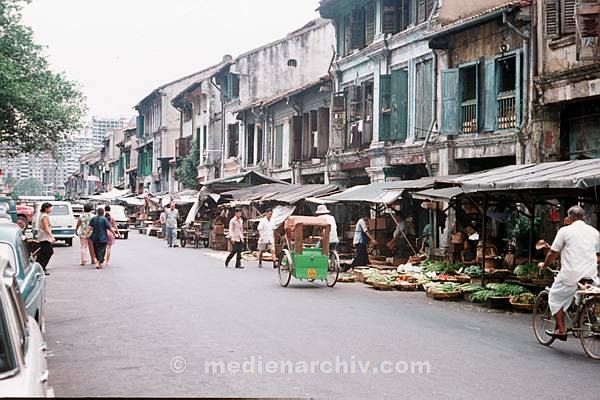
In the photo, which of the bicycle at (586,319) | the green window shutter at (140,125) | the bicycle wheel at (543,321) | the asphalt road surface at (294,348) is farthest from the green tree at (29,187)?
the bicycle at (586,319)

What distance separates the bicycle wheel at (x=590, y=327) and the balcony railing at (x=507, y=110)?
35.8ft

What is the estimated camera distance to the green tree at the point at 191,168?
54938mm

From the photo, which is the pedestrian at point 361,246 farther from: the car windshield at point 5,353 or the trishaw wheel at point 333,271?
the car windshield at point 5,353

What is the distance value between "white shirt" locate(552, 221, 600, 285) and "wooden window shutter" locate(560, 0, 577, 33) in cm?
819

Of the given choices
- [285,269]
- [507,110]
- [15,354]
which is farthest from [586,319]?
[507,110]

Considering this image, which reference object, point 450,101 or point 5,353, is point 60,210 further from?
point 5,353

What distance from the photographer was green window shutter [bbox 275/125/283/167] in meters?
38.0

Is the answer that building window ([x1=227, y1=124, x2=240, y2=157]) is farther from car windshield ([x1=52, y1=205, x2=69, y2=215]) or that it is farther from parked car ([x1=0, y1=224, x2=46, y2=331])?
parked car ([x1=0, y1=224, x2=46, y2=331])

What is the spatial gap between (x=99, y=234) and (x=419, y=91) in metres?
10.3

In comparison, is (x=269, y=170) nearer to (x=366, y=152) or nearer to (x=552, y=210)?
(x=366, y=152)

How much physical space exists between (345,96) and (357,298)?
15.3 m

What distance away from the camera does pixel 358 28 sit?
1136 inches

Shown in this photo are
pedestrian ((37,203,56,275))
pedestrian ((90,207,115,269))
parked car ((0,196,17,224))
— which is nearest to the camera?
pedestrian ((37,203,56,275))

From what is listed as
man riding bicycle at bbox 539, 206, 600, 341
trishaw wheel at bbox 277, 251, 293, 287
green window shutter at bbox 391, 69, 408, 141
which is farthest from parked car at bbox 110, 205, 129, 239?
man riding bicycle at bbox 539, 206, 600, 341
